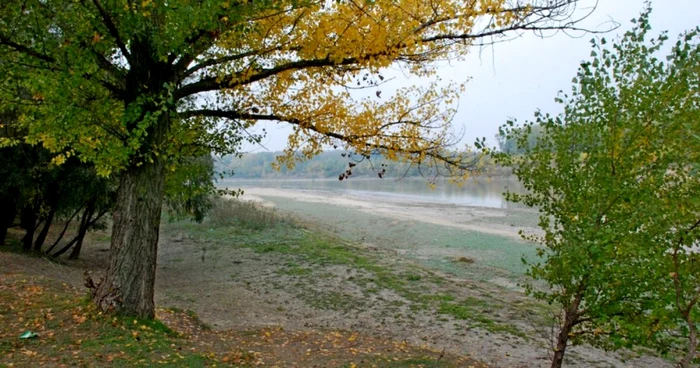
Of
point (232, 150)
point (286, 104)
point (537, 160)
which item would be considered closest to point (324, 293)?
point (232, 150)

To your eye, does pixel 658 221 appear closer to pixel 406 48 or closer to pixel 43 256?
pixel 406 48

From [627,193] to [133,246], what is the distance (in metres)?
5.69

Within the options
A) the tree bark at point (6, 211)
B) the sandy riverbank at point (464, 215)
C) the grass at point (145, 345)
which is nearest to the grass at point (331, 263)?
the grass at point (145, 345)

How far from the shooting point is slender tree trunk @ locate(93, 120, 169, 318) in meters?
6.09

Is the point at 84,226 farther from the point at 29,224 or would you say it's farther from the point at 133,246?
the point at 133,246

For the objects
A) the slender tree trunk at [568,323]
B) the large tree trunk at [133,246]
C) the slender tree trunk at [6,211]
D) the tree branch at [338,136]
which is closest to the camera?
the slender tree trunk at [568,323]

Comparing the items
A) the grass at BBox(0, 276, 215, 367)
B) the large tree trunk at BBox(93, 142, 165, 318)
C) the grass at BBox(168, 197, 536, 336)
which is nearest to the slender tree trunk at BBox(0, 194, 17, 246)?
the grass at BBox(0, 276, 215, 367)

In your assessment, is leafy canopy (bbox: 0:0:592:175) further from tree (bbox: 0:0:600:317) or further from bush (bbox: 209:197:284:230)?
bush (bbox: 209:197:284:230)

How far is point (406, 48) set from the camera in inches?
211

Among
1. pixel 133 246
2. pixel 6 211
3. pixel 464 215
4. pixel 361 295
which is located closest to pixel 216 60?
pixel 133 246

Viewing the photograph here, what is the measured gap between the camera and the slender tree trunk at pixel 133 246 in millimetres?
6086

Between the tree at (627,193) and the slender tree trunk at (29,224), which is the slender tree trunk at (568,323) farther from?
the slender tree trunk at (29,224)

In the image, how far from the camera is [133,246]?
20.0 ft

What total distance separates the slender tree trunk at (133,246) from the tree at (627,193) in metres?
4.79
